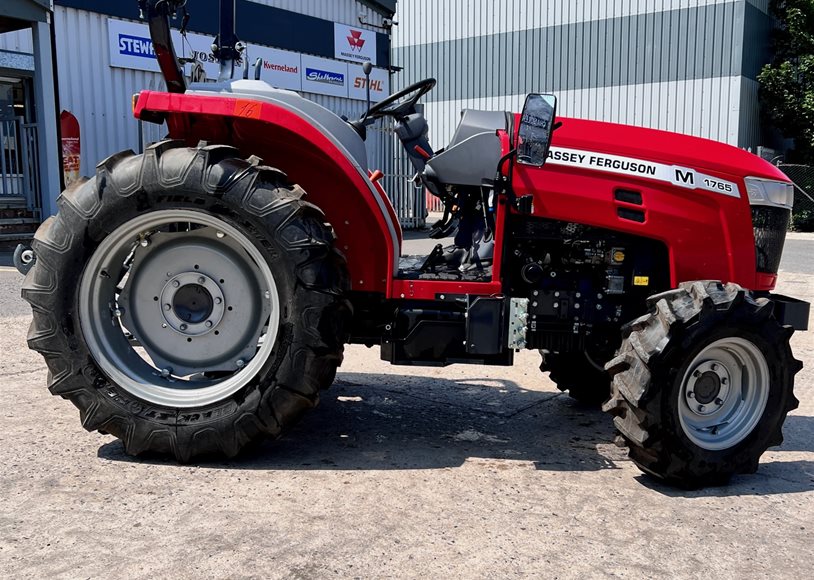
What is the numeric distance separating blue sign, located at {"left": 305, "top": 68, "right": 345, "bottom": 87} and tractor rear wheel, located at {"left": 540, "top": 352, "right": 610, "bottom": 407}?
14.1 metres

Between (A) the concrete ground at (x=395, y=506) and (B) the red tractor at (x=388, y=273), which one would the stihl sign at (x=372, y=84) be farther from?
(A) the concrete ground at (x=395, y=506)

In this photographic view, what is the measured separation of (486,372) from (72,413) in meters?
2.86

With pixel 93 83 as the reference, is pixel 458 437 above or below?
below

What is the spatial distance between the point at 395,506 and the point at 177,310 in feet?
4.91

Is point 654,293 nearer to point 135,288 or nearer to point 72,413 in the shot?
point 135,288

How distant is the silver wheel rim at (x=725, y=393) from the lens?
369 centimetres

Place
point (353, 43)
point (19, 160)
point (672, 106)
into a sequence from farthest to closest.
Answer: point (672, 106) → point (353, 43) → point (19, 160)

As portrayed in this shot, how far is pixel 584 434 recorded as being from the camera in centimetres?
439

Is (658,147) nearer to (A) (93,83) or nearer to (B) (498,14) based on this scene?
(A) (93,83)

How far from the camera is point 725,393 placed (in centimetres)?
379

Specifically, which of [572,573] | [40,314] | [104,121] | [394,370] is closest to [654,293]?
[572,573]

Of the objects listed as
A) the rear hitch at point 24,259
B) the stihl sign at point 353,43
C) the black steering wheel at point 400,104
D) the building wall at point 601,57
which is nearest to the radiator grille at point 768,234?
the black steering wheel at point 400,104

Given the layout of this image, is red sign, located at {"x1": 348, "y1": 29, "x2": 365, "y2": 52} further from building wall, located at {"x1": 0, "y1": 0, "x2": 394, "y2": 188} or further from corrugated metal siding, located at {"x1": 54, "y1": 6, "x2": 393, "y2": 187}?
corrugated metal siding, located at {"x1": 54, "y1": 6, "x2": 393, "y2": 187}

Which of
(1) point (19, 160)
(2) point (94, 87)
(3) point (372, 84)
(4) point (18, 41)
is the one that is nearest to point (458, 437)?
(1) point (19, 160)
